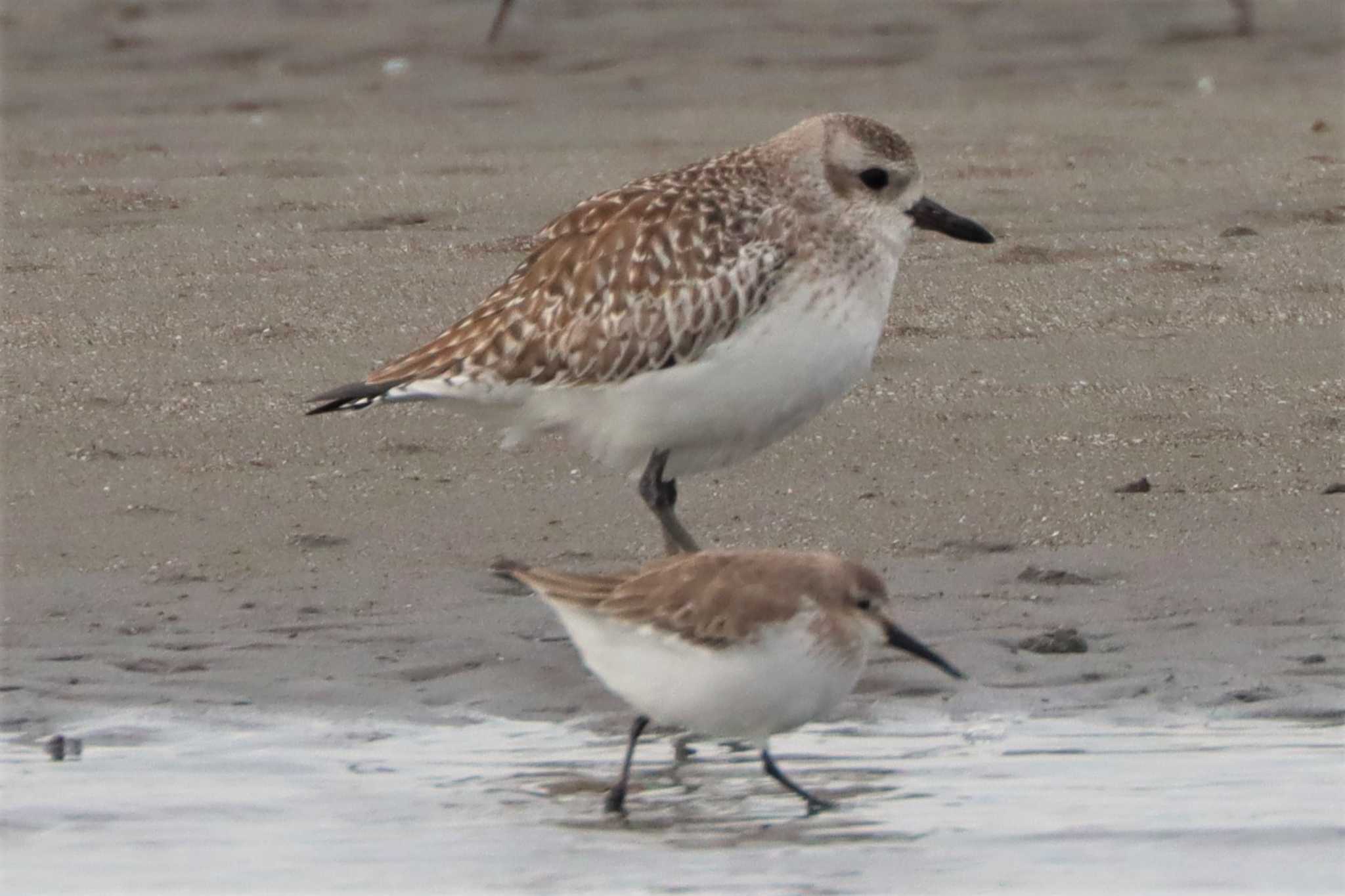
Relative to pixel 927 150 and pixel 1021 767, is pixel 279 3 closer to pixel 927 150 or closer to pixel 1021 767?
pixel 927 150

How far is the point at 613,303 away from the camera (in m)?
7.75

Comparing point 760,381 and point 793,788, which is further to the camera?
point 760,381

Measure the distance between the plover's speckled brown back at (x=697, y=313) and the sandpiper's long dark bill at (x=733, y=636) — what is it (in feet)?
3.80

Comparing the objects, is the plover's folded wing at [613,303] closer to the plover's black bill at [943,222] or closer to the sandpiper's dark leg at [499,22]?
the plover's black bill at [943,222]

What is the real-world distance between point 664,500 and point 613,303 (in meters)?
0.59

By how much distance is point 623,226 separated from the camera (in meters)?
7.86

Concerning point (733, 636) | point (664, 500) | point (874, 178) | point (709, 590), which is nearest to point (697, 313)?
point (664, 500)

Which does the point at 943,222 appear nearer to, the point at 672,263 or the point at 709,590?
the point at 672,263

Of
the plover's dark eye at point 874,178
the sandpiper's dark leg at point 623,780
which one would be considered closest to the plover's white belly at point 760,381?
the plover's dark eye at point 874,178

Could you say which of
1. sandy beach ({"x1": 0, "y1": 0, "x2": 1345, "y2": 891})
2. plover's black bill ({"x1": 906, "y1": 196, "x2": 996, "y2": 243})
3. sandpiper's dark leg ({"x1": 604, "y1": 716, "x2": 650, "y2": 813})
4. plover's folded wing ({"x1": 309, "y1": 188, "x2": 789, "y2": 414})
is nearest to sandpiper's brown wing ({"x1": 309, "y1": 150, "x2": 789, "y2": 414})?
plover's folded wing ({"x1": 309, "y1": 188, "x2": 789, "y2": 414})

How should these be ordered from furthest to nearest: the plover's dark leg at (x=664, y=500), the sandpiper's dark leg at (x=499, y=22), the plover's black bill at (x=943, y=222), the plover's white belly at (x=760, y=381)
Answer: the sandpiper's dark leg at (x=499, y=22)
the plover's black bill at (x=943, y=222)
the plover's dark leg at (x=664, y=500)
the plover's white belly at (x=760, y=381)

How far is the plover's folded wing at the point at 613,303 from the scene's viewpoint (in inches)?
298

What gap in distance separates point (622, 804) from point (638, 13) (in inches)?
394

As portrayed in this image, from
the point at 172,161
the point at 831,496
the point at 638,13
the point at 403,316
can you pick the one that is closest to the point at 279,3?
the point at 638,13
